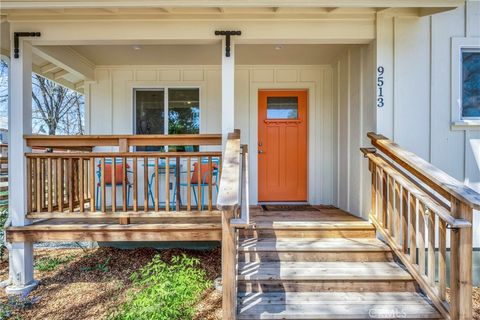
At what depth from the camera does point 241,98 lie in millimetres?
4973

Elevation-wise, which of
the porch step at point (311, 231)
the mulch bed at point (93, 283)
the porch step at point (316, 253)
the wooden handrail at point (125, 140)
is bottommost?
the mulch bed at point (93, 283)

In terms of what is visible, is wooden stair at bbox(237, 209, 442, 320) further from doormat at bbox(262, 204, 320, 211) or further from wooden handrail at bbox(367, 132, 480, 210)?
doormat at bbox(262, 204, 320, 211)

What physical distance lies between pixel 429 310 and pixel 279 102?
3622 millimetres

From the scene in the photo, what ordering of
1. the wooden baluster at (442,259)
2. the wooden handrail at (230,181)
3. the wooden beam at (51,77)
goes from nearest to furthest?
the wooden handrail at (230,181) → the wooden baluster at (442,259) → the wooden beam at (51,77)

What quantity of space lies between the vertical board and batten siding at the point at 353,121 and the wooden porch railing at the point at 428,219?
1.11 feet

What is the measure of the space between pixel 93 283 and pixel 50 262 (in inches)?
39.5

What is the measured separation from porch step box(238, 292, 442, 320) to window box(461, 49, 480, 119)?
7.72 feet

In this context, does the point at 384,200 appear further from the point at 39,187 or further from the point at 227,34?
the point at 39,187

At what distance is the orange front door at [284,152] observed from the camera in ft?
16.5

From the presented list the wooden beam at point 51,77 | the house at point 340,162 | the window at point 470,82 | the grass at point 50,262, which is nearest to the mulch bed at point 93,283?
the grass at point 50,262

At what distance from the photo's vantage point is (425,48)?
132 inches

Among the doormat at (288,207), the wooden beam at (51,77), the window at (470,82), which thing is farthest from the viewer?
the wooden beam at (51,77)

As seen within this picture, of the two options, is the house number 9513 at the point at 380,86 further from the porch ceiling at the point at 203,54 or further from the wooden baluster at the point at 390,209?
the porch ceiling at the point at 203,54

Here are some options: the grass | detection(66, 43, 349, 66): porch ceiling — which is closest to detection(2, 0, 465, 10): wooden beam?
detection(66, 43, 349, 66): porch ceiling
